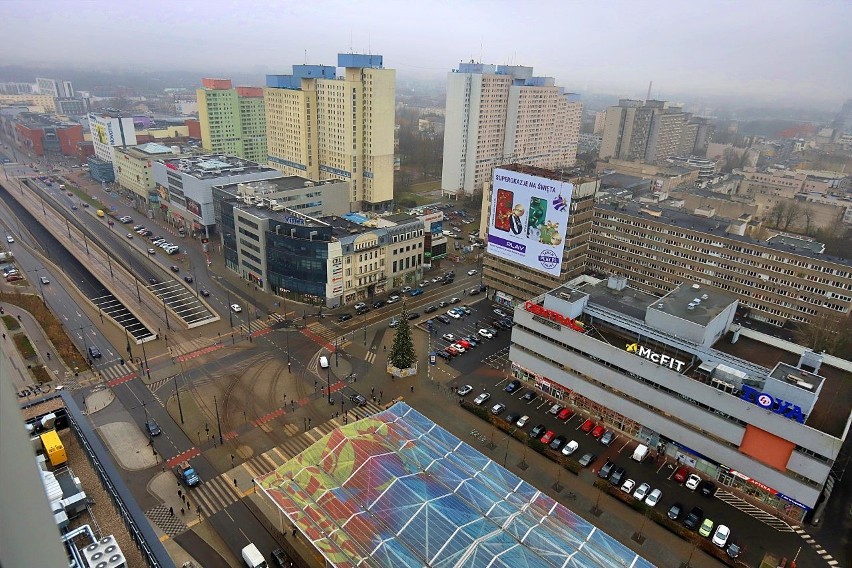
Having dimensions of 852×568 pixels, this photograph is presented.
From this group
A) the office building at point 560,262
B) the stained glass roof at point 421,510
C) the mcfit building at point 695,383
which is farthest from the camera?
the office building at point 560,262

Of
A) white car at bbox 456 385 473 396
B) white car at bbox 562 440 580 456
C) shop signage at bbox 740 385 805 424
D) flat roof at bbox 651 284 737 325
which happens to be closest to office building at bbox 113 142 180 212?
white car at bbox 456 385 473 396

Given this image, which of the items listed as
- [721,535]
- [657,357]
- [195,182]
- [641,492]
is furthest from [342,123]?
[721,535]

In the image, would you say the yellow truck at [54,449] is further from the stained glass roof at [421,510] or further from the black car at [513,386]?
the black car at [513,386]

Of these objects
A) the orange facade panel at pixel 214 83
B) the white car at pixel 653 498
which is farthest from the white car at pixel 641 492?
the orange facade panel at pixel 214 83

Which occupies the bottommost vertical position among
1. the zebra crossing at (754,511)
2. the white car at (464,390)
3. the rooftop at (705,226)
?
the zebra crossing at (754,511)

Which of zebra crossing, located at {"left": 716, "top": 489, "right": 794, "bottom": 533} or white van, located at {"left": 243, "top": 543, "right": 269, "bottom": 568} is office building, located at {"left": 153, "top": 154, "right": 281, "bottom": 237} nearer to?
white van, located at {"left": 243, "top": 543, "right": 269, "bottom": 568}

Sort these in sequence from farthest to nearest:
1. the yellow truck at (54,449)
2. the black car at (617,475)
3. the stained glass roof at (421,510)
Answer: the black car at (617,475), the stained glass roof at (421,510), the yellow truck at (54,449)
